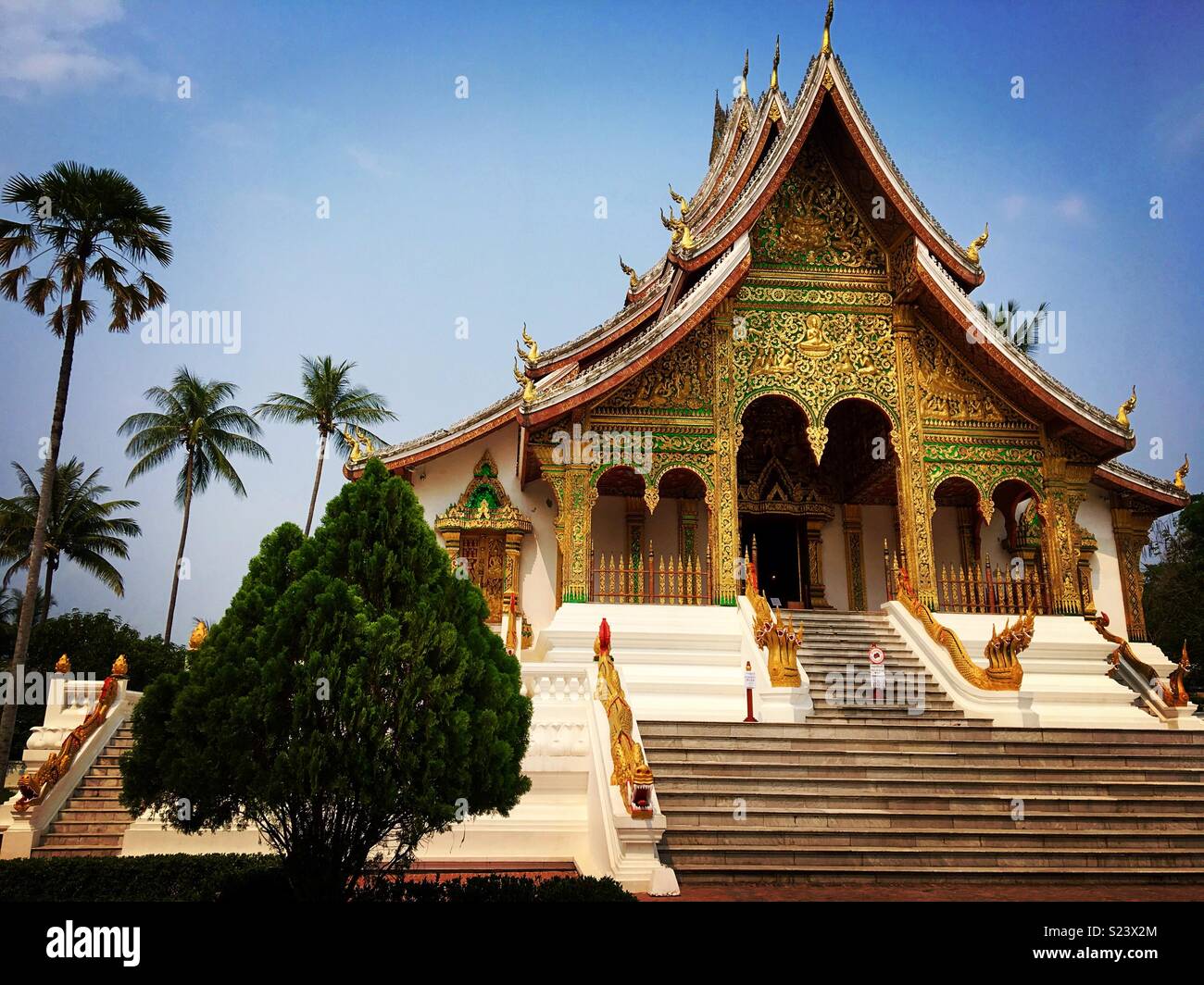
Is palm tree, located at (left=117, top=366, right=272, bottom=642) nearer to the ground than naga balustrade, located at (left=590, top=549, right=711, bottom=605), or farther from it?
farther from it

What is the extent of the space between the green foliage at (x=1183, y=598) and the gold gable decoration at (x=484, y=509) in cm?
1928

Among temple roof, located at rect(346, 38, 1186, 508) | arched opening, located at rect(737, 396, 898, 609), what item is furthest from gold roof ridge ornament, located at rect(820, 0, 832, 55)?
arched opening, located at rect(737, 396, 898, 609)

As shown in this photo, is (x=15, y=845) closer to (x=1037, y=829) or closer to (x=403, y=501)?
(x=403, y=501)

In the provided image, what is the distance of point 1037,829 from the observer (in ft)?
25.6

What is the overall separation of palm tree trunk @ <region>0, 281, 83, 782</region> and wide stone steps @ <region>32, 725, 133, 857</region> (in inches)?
158

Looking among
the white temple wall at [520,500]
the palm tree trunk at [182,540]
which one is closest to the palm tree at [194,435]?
the palm tree trunk at [182,540]

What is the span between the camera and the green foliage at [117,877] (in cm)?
607

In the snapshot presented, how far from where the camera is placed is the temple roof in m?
12.8

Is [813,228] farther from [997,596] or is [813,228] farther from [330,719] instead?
[330,719]

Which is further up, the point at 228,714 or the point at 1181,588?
the point at 1181,588

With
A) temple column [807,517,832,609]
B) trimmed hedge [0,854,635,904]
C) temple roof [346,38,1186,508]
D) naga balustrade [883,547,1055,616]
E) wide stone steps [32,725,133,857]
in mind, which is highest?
temple roof [346,38,1186,508]

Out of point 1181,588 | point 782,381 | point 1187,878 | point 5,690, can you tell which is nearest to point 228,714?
point 1187,878

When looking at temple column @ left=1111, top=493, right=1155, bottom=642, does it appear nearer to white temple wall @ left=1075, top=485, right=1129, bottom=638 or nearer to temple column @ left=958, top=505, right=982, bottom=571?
white temple wall @ left=1075, top=485, right=1129, bottom=638
